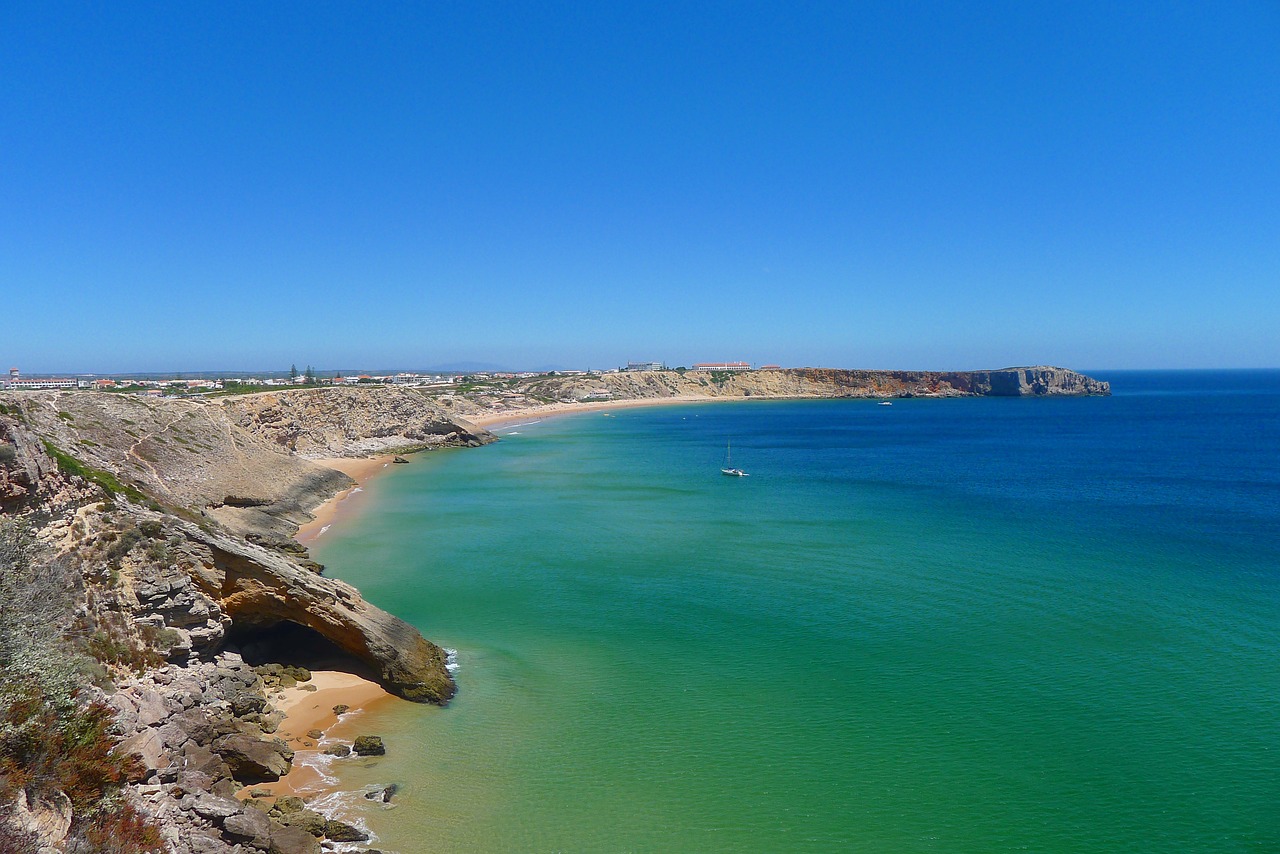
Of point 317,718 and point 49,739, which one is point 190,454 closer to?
point 317,718

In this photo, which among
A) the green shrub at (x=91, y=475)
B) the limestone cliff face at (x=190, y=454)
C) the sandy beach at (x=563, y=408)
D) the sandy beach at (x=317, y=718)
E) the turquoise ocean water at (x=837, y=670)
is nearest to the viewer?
the turquoise ocean water at (x=837, y=670)

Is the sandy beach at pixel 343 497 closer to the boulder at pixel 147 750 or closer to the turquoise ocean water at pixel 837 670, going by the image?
the turquoise ocean water at pixel 837 670

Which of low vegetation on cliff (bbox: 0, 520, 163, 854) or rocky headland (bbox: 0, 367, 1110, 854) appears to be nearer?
low vegetation on cliff (bbox: 0, 520, 163, 854)

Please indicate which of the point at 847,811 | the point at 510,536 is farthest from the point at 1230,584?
the point at 510,536

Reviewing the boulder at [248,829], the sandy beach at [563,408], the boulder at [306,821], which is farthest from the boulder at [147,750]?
the sandy beach at [563,408]

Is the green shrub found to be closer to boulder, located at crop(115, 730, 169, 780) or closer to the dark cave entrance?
the dark cave entrance

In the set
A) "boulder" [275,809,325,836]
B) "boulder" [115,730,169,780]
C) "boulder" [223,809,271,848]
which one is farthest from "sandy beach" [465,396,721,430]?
"boulder" [223,809,271,848]

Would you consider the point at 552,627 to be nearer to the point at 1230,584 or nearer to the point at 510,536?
the point at 510,536

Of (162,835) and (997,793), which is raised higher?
(162,835)

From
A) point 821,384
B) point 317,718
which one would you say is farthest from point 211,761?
point 821,384
